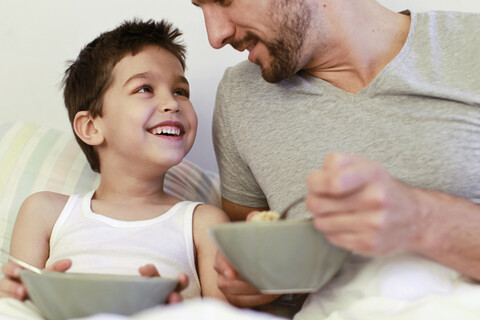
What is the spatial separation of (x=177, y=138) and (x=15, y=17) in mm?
979

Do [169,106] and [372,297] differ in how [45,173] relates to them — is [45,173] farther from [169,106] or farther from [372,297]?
[372,297]

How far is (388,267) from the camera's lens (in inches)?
34.8

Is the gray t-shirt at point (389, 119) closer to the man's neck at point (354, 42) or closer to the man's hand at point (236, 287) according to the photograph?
the man's neck at point (354, 42)

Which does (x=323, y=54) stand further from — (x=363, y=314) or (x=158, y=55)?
(x=363, y=314)

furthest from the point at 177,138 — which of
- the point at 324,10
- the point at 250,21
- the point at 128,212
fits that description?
the point at 324,10

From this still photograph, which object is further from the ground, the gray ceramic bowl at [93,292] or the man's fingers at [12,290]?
the gray ceramic bowl at [93,292]

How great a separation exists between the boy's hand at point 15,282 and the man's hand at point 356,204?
20.0 inches

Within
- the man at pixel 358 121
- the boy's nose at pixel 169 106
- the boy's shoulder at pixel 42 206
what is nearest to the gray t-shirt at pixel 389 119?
the man at pixel 358 121

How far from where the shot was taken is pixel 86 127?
1.38 metres

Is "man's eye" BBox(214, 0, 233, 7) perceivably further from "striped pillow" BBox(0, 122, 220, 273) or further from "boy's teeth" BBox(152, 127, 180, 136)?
"striped pillow" BBox(0, 122, 220, 273)

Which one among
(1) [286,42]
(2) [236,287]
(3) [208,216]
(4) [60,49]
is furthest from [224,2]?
(4) [60,49]

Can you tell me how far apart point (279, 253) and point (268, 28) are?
62 centimetres

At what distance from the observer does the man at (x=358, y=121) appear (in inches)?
33.9

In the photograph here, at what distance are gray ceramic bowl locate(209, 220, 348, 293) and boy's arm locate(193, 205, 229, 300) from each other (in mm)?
403
